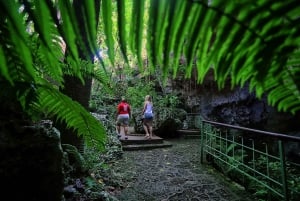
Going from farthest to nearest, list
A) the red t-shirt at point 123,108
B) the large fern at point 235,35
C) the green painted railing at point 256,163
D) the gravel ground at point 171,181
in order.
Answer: the red t-shirt at point 123,108
the gravel ground at point 171,181
the green painted railing at point 256,163
the large fern at point 235,35

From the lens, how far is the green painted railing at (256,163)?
3.18 m

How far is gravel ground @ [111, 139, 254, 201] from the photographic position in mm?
3838

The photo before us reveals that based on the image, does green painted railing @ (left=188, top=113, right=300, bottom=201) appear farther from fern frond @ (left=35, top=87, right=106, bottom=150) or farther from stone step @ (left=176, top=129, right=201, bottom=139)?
stone step @ (left=176, top=129, right=201, bottom=139)

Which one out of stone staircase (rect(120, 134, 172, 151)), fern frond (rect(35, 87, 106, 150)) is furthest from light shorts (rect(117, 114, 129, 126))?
fern frond (rect(35, 87, 106, 150))

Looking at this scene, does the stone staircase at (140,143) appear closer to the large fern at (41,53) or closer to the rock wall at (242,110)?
the rock wall at (242,110)

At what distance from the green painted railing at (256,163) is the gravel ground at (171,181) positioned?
238 millimetres

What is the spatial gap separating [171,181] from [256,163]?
1704mm

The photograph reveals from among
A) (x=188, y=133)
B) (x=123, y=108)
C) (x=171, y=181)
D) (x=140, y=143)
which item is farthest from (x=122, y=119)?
(x=171, y=181)

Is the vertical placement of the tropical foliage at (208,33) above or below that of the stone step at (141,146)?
above

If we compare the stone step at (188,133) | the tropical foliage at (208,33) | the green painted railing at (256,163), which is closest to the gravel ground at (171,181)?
the green painted railing at (256,163)

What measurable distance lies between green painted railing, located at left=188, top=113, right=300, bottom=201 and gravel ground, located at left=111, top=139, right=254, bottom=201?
0.24m

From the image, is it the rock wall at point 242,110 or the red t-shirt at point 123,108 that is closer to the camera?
the rock wall at point 242,110

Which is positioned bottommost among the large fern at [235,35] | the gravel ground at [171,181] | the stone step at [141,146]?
the gravel ground at [171,181]

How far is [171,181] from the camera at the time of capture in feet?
14.8
